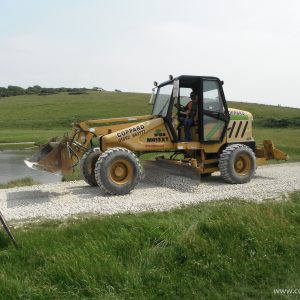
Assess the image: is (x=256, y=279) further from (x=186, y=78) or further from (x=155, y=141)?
(x=186, y=78)

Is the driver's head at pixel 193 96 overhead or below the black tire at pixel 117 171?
overhead

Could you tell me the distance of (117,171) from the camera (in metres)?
12.4

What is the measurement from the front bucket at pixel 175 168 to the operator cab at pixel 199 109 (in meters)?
0.78

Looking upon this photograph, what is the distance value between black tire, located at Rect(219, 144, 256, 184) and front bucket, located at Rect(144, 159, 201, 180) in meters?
1.04

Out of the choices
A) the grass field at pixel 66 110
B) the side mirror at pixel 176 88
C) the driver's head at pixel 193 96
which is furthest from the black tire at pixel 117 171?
the grass field at pixel 66 110

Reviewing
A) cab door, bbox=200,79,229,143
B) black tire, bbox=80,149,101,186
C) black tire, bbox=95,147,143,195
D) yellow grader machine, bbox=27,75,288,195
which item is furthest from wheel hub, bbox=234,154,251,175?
black tire, bbox=80,149,101,186

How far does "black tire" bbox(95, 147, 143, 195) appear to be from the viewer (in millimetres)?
12070

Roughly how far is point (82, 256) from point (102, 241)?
59 cm

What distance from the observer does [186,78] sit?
14016 millimetres

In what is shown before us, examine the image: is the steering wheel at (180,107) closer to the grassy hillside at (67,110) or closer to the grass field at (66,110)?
the grassy hillside at (67,110)

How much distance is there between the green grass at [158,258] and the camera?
673 cm

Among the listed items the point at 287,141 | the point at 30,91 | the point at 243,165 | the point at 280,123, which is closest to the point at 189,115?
the point at 243,165

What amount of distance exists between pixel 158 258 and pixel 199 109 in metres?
7.53

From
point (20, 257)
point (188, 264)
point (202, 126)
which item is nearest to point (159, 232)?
point (188, 264)
